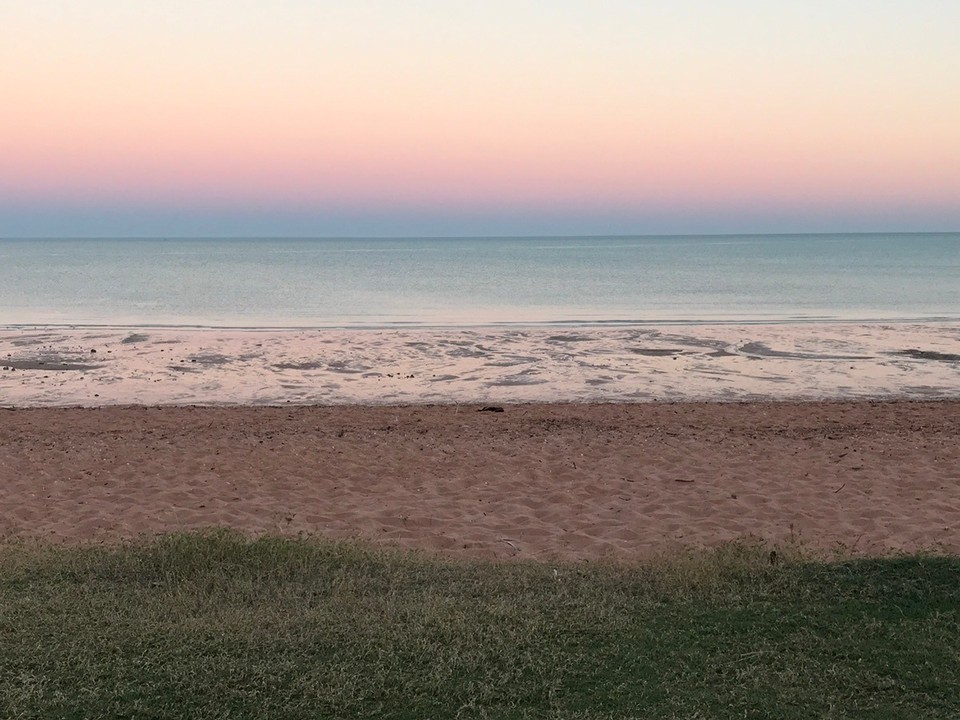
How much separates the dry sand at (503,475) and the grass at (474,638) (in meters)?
1.81

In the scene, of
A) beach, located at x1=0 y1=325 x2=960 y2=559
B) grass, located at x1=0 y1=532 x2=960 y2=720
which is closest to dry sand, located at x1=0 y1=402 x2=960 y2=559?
A: beach, located at x1=0 y1=325 x2=960 y2=559

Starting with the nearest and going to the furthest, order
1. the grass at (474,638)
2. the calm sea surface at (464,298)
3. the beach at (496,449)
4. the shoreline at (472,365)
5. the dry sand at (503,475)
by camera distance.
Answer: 1. the grass at (474,638)
2. the dry sand at (503,475)
3. the beach at (496,449)
4. the shoreline at (472,365)
5. the calm sea surface at (464,298)

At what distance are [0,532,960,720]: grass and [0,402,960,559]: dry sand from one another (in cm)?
181

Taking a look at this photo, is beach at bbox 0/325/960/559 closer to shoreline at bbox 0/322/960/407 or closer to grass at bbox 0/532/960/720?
shoreline at bbox 0/322/960/407

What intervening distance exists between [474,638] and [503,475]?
5.50 metres

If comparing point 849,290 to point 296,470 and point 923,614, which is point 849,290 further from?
point 923,614

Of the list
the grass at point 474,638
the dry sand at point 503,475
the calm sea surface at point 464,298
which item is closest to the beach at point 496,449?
the dry sand at point 503,475

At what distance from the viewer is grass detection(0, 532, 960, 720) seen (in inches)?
129

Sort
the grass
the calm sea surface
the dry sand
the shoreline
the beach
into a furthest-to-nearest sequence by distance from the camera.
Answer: the calm sea surface, the shoreline, the beach, the dry sand, the grass

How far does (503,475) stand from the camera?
30.5 feet

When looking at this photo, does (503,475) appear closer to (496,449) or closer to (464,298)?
(496,449)

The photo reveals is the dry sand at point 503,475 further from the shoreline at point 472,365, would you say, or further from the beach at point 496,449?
the shoreline at point 472,365

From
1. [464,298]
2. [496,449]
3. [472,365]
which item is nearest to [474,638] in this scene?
[496,449]

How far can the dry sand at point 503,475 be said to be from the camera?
727 centimetres
